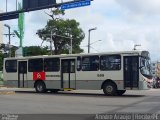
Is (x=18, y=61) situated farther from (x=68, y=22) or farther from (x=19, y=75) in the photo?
(x=68, y=22)

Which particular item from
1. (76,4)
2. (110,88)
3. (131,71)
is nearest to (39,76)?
(110,88)

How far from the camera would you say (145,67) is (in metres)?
27.1

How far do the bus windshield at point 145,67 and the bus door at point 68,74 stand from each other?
16.6ft

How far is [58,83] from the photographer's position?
30281 millimetres

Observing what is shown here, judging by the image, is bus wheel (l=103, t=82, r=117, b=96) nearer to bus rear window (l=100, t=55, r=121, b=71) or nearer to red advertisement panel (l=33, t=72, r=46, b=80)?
bus rear window (l=100, t=55, r=121, b=71)

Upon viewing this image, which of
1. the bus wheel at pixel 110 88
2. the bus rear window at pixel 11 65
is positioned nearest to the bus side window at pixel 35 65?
the bus rear window at pixel 11 65

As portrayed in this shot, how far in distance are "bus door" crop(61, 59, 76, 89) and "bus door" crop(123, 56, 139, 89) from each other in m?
4.13

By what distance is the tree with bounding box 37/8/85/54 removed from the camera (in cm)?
8481

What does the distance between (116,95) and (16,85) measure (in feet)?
28.9

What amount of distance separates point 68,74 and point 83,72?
4.21 ft

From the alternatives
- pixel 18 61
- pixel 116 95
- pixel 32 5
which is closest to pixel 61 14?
pixel 32 5

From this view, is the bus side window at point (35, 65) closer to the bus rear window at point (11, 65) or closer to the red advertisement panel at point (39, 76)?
the red advertisement panel at point (39, 76)

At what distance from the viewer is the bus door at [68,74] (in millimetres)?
29500

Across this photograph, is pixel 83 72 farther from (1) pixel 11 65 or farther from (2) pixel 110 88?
(1) pixel 11 65
